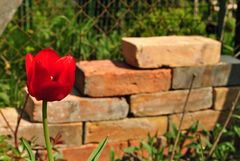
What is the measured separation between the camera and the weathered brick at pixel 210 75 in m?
3.32

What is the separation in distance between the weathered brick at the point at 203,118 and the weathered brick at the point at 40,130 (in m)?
0.61

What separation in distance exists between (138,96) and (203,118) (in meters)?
0.50

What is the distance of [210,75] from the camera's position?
342 centimetres

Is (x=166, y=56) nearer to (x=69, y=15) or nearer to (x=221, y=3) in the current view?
(x=221, y=3)

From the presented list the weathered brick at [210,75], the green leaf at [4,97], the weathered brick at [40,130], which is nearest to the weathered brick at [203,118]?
the weathered brick at [210,75]

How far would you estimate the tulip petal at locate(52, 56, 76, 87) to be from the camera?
138 centimetres

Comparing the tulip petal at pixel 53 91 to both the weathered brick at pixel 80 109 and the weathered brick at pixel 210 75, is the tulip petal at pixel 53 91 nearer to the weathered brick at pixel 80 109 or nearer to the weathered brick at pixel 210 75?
the weathered brick at pixel 80 109

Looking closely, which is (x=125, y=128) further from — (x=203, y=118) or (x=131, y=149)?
(x=203, y=118)

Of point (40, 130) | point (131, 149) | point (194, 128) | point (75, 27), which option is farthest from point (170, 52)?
point (75, 27)

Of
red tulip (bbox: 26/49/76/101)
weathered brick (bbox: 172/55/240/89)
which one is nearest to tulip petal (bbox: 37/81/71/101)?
red tulip (bbox: 26/49/76/101)

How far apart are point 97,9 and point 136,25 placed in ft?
1.46

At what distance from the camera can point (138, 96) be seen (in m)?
3.25

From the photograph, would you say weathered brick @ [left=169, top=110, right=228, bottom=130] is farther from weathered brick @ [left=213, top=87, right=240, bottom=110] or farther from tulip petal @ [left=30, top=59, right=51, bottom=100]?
tulip petal @ [left=30, top=59, right=51, bottom=100]

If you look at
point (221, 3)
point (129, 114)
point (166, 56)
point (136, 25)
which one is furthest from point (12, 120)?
point (221, 3)
